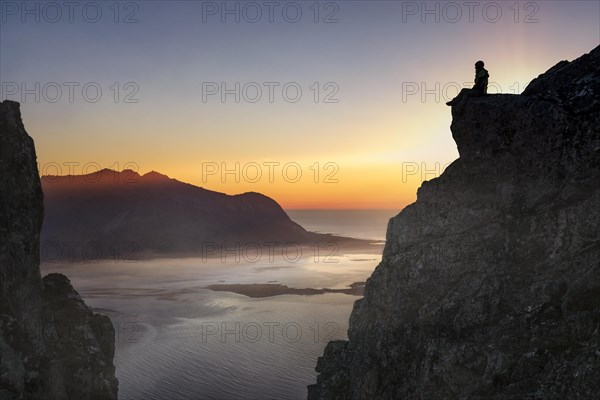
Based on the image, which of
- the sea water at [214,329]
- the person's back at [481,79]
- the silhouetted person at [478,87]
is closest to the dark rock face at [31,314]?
the sea water at [214,329]

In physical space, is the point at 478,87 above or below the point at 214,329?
above

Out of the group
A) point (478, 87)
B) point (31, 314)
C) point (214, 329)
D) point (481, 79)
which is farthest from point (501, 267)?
point (214, 329)

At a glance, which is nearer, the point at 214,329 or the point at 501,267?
the point at 501,267

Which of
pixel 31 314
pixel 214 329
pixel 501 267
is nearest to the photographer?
pixel 501 267

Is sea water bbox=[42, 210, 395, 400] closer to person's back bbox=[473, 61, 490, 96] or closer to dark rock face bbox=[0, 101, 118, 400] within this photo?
dark rock face bbox=[0, 101, 118, 400]

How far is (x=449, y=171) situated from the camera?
24.0 meters

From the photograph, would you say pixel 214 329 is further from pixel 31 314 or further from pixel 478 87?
pixel 478 87

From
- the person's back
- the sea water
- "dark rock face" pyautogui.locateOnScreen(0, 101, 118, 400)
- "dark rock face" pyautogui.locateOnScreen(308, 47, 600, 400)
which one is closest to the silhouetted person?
the person's back

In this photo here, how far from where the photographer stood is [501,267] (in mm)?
20453

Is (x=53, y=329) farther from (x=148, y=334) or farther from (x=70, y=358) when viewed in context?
(x=148, y=334)

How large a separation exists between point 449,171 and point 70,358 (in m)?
28.7

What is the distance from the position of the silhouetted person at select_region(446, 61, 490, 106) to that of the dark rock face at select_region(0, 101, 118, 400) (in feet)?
94.0

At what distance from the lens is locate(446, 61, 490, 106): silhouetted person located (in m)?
23.8

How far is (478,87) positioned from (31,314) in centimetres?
3119
